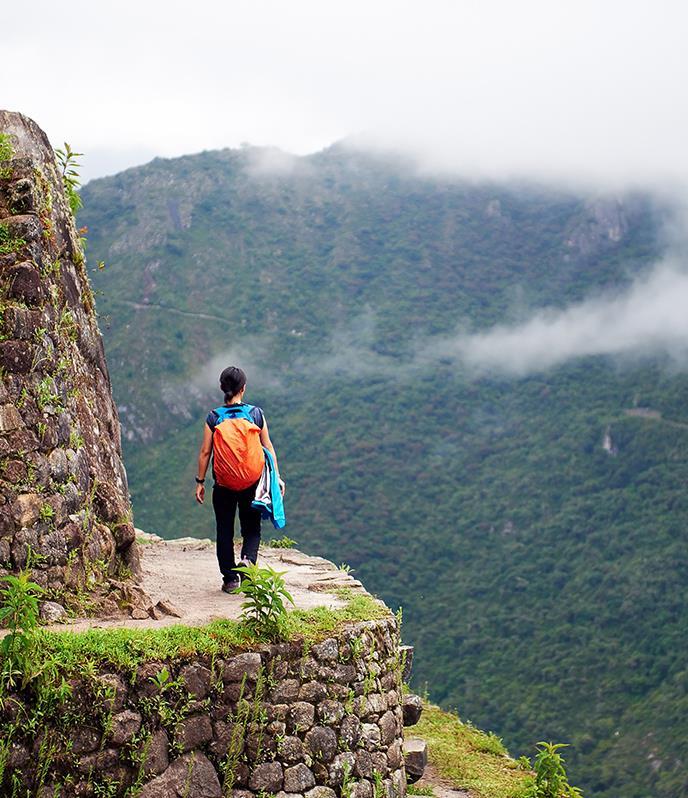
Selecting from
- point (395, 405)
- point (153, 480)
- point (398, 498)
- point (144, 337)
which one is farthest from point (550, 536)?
point (144, 337)

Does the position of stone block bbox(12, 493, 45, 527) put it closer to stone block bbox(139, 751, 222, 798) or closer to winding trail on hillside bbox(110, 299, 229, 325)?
stone block bbox(139, 751, 222, 798)

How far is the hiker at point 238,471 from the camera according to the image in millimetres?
6668

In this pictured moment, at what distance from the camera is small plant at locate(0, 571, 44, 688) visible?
4.97 meters

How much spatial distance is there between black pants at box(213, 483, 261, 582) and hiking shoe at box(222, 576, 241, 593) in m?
0.03

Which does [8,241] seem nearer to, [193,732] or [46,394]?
[46,394]

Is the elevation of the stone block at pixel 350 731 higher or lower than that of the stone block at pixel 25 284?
lower

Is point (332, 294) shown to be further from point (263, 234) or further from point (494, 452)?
→ point (494, 452)

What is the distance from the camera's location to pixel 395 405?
61.6 m

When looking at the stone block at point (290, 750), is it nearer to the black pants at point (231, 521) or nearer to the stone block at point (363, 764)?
the stone block at point (363, 764)

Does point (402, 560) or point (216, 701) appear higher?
point (216, 701)

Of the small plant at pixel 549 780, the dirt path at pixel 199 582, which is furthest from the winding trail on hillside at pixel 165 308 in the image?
the small plant at pixel 549 780

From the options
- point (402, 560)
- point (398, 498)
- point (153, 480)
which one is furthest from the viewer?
point (398, 498)

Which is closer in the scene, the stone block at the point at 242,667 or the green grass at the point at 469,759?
the stone block at the point at 242,667

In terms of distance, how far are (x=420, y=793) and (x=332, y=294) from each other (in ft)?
229
